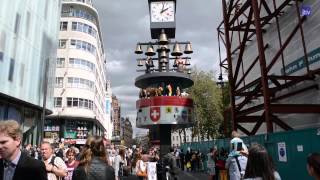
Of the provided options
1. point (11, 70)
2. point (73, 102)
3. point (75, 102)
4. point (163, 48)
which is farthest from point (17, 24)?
point (75, 102)

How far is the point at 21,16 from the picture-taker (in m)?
25.5

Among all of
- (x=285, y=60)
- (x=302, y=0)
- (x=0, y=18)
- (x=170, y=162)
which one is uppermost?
(x=0, y=18)

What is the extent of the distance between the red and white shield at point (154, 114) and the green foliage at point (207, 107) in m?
14.1

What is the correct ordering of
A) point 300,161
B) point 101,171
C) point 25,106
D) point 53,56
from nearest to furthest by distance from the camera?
point 101,171 → point 300,161 → point 25,106 → point 53,56

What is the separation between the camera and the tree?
153 ft

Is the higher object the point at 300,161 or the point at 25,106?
the point at 25,106

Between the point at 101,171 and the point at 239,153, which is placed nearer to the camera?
the point at 101,171

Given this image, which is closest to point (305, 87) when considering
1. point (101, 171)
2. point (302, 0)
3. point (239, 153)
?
point (302, 0)

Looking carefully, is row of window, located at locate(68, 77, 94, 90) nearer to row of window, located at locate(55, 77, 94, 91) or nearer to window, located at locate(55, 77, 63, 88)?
row of window, located at locate(55, 77, 94, 91)

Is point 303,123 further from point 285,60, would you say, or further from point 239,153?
point 239,153

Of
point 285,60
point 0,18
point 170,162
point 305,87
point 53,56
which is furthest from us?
point 53,56

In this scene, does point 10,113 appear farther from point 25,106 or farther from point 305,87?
point 305,87

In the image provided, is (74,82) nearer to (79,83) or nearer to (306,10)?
(79,83)

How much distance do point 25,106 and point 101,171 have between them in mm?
26820
